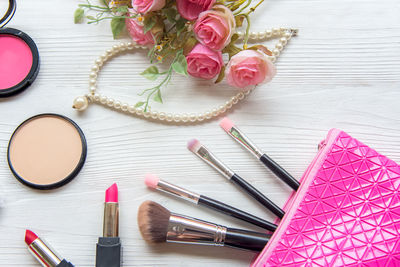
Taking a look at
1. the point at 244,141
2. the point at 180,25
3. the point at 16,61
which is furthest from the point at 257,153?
the point at 16,61

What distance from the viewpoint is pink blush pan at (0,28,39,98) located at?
67cm

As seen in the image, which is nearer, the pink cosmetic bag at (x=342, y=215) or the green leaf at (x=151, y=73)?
the pink cosmetic bag at (x=342, y=215)

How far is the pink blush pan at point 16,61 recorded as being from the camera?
67cm

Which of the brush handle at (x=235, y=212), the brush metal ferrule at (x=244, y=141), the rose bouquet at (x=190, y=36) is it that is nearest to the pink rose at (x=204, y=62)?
the rose bouquet at (x=190, y=36)

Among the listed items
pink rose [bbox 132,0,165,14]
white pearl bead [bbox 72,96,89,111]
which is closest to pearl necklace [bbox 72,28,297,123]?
white pearl bead [bbox 72,96,89,111]

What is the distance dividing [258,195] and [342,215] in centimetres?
14

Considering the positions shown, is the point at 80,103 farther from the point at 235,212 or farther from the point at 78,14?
the point at 235,212

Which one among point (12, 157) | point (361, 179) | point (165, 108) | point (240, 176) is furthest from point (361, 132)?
point (12, 157)

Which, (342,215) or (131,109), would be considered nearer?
(342,215)

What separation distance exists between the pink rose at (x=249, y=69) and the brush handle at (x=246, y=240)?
252 millimetres

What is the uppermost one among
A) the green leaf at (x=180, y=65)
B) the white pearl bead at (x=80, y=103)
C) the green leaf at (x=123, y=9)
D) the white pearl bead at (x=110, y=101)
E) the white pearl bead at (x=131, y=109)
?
the green leaf at (x=123, y=9)

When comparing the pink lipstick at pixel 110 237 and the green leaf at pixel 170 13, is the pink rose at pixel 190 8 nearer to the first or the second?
the green leaf at pixel 170 13

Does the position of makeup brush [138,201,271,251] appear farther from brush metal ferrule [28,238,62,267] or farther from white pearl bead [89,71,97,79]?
white pearl bead [89,71,97,79]

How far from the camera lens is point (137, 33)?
2.18 ft
